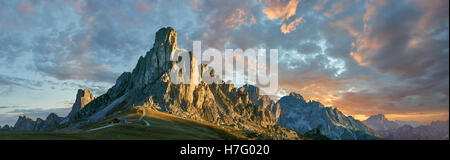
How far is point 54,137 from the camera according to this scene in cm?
4688
